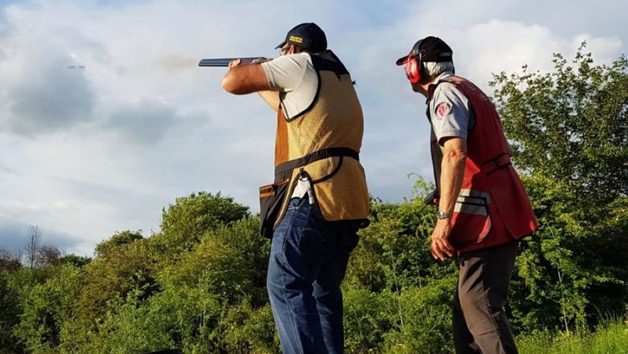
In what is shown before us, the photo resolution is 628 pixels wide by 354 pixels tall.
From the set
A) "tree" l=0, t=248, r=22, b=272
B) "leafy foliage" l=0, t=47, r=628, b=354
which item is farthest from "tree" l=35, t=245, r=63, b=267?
"leafy foliage" l=0, t=47, r=628, b=354

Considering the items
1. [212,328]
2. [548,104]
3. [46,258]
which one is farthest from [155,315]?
[46,258]

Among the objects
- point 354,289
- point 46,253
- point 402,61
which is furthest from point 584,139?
point 46,253

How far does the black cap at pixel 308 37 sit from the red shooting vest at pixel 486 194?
71cm

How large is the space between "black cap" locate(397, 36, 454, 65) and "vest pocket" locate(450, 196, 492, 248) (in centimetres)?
83

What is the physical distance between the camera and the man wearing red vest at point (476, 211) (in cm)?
357

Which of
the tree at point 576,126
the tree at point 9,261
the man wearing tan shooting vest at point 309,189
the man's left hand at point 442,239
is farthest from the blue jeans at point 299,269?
the tree at point 9,261

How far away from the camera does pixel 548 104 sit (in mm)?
19750

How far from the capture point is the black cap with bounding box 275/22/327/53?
3.81 meters

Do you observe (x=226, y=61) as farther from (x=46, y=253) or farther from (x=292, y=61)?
(x=46, y=253)

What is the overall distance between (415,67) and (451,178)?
0.81m

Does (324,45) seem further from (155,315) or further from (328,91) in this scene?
(155,315)

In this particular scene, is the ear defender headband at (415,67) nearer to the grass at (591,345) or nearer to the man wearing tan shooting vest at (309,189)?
the man wearing tan shooting vest at (309,189)

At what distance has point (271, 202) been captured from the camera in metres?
3.55

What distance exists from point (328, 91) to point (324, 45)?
373 mm
